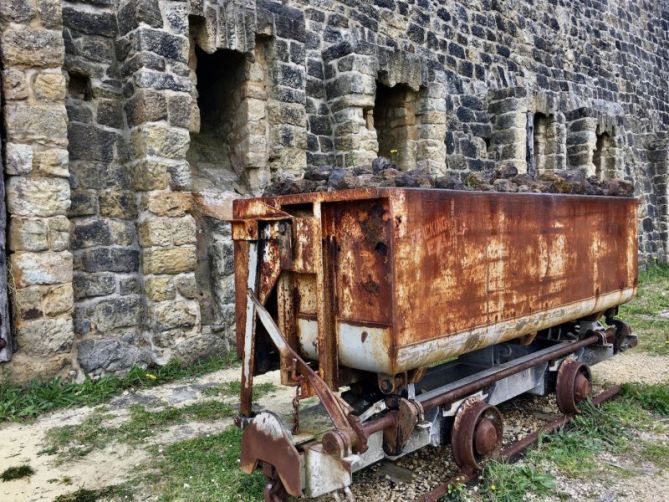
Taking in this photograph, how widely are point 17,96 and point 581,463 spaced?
15.3ft

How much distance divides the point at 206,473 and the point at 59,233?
2.48m

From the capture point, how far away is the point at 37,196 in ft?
15.1

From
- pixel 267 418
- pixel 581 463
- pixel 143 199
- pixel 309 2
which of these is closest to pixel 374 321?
pixel 267 418

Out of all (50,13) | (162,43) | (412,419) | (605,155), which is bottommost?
(412,419)

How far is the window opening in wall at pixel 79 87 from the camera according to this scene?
5246mm

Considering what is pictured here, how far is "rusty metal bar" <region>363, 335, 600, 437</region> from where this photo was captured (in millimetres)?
2814

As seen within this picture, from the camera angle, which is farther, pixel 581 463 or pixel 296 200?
pixel 581 463

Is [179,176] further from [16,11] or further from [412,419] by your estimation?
[412,419]

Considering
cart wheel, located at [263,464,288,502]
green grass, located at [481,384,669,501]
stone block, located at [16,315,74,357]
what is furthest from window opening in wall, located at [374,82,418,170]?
cart wheel, located at [263,464,288,502]

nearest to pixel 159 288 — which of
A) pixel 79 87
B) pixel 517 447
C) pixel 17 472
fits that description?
pixel 79 87

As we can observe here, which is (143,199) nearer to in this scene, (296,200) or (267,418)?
(296,200)

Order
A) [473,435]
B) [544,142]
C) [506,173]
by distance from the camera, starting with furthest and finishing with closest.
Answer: [544,142] → [506,173] → [473,435]

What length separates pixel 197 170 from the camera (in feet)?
20.4

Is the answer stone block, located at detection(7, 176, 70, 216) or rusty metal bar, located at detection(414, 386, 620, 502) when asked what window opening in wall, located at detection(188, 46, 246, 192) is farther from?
rusty metal bar, located at detection(414, 386, 620, 502)
